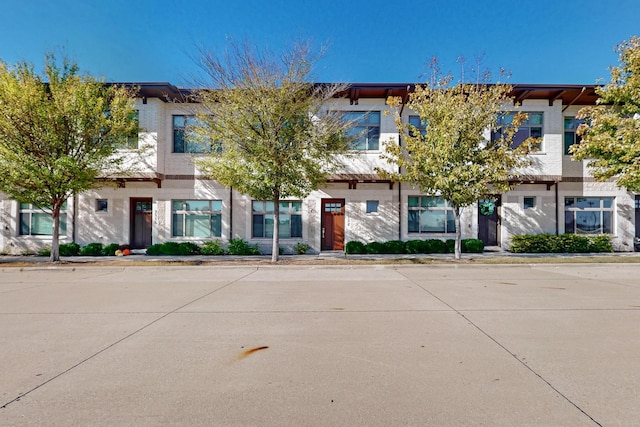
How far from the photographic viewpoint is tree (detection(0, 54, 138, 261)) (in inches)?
522

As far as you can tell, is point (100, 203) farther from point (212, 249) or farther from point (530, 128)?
point (530, 128)

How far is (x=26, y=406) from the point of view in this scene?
315 centimetres

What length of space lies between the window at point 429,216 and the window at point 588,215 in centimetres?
639

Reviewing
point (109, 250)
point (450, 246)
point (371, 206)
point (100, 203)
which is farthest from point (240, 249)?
point (450, 246)

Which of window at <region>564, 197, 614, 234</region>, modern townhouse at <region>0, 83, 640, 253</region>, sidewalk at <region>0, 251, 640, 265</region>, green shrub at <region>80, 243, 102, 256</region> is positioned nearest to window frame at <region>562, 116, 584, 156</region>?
modern townhouse at <region>0, 83, 640, 253</region>

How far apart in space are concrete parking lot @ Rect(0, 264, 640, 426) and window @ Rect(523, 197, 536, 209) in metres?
11.0

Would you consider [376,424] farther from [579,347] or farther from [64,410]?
[579,347]

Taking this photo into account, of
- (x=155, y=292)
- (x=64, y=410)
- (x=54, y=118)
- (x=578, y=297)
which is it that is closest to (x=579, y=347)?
(x=578, y=297)

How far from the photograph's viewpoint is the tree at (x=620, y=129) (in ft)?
45.5

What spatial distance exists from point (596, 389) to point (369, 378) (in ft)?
7.19

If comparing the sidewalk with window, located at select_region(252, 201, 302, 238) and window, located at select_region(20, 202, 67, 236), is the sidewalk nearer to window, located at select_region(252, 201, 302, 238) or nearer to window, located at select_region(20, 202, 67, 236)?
window, located at select_region(20, 202, 67, 236)

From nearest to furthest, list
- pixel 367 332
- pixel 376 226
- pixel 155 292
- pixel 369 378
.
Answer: pixel 369 378 → pixel 367 332 → pixel 155 292 → pixel 376 226

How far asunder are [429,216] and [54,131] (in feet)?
57.4

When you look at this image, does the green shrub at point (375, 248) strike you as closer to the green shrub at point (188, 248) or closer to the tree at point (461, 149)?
the tree at point (461, 149)
